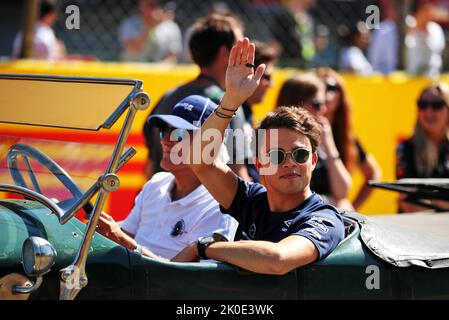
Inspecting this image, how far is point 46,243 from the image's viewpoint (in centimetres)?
220

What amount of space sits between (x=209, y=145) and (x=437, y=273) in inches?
33.0

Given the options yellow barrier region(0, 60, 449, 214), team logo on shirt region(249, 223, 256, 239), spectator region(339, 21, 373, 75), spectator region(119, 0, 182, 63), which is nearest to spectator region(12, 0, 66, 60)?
spectator region(119, 0, 182, 63)

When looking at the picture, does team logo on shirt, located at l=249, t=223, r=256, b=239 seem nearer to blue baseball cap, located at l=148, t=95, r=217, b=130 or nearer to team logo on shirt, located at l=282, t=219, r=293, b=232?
team logo on shirt, located at l=282, t=219, r=293, b=232

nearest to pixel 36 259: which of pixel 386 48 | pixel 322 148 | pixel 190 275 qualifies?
pixel 190 275

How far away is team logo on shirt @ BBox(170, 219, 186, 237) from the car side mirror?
89 centimetres

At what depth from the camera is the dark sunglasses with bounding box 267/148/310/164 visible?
8.84 feet

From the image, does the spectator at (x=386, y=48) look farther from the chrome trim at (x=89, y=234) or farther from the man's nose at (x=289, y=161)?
the chrome trim at (x=89, y=234)

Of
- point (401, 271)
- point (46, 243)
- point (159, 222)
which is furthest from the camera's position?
point (159, 222)

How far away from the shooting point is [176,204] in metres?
3.14

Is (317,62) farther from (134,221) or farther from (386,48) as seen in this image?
(134,221)

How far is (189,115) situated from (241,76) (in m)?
0.60
